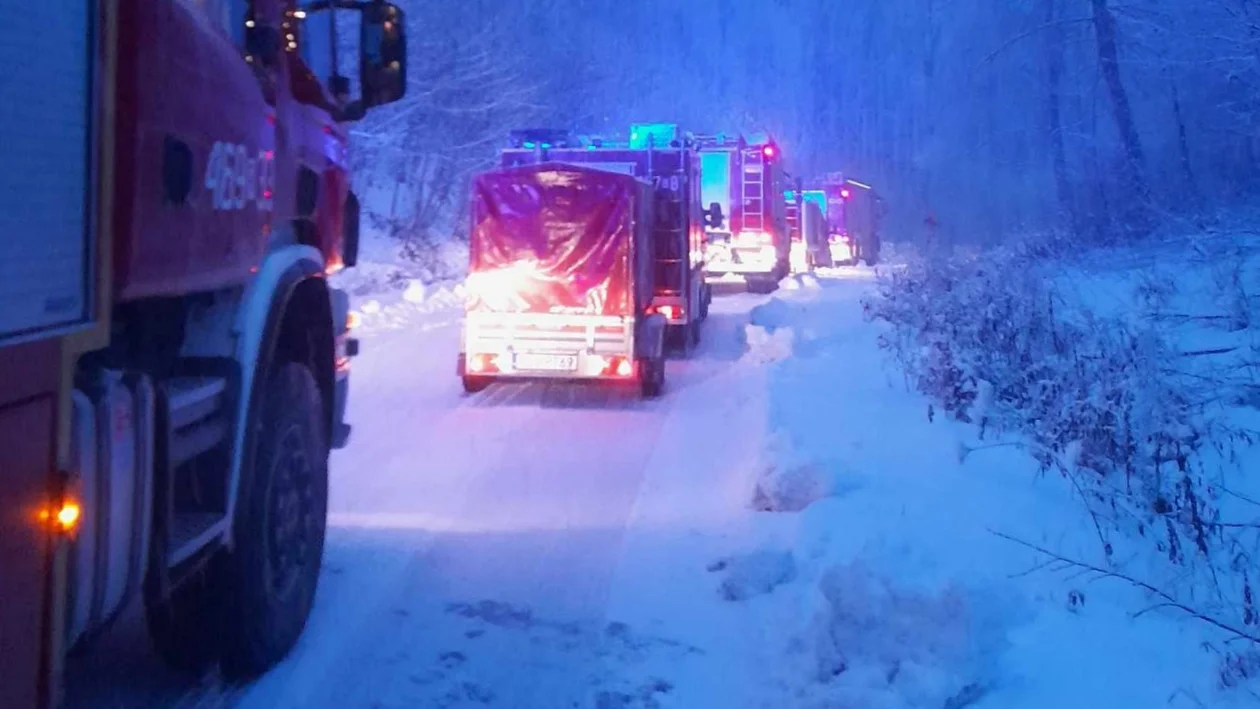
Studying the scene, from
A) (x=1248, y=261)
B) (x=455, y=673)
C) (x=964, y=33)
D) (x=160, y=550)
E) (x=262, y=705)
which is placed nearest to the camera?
(x=160, y=550)

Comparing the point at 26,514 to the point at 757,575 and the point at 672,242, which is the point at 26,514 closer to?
the point at 757,575

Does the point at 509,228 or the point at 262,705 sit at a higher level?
the point at 509,228

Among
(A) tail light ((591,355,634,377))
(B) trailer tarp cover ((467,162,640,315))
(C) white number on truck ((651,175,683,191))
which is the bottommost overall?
(A) tail light ((591,355,634,377))

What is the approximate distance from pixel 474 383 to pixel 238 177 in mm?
8962

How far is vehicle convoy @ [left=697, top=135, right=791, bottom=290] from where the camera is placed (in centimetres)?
2764

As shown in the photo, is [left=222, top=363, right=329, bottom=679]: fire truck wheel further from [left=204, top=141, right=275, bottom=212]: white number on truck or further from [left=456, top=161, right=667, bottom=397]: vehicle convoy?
[left=456, top=161, right=667, bottom=397]: vehicle convoy

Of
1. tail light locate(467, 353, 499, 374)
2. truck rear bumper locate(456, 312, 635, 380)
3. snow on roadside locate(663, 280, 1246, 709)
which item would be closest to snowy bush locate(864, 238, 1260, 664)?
snow on roadside locate(663, 280, 1246, 709)

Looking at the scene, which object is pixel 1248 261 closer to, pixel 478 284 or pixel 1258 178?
pixel 1258 178

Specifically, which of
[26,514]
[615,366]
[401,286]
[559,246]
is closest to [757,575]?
[26,514]

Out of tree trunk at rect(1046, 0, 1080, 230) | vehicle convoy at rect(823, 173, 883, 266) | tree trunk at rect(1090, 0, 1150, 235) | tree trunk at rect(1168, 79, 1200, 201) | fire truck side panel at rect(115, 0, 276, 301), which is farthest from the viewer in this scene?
vehicle convoy at rect(823, 173, 883, 266)

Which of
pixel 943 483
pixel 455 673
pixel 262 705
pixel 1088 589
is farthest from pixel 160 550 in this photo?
pixel 943 483

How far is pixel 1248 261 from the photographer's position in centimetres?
979

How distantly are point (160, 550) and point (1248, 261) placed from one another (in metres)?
8.97

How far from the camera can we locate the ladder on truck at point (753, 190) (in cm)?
2759
